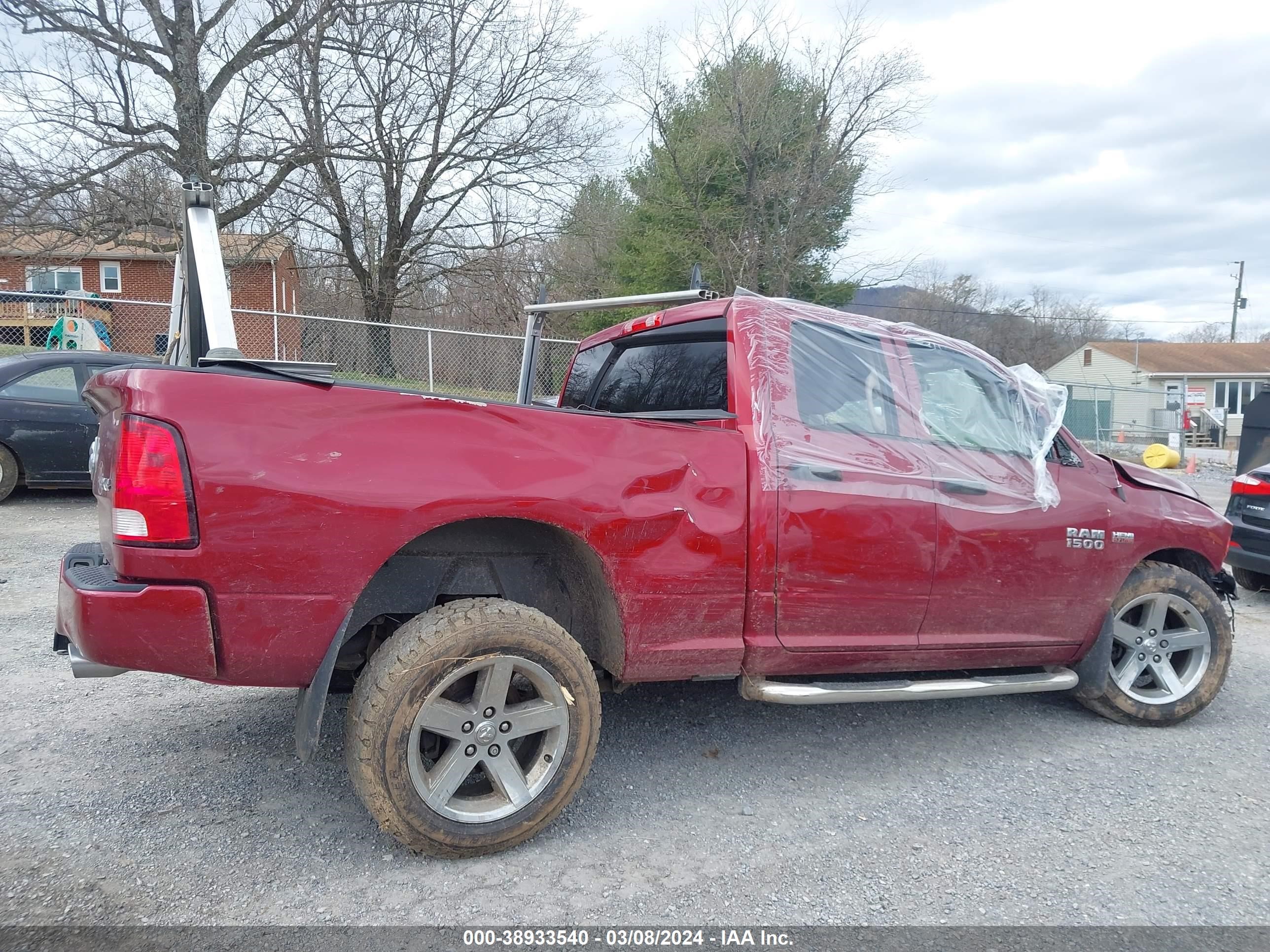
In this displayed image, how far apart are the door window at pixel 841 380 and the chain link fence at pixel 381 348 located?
391 inches

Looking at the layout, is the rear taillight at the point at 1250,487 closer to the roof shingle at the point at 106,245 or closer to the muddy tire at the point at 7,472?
the muddy tire at the point at 7,472

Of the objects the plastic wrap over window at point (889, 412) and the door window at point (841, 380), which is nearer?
the plastic wrap over window at point (889, 412)

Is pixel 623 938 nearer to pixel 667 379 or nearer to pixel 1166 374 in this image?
pixel 667 379

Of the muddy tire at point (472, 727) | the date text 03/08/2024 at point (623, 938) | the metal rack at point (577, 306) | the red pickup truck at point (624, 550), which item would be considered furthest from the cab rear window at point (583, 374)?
the date text 03/08/2024 at point (623, 938)

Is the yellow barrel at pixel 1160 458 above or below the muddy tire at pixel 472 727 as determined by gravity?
above

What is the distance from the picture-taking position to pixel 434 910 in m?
2.61

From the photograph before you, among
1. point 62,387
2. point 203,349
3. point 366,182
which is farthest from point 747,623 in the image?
point 366,182

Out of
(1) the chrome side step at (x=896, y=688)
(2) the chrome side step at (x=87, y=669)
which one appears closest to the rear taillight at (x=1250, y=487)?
(1) the chrome side step at (x=896, y=688)

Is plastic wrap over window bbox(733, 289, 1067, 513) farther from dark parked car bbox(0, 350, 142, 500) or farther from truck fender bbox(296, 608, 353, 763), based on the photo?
dark parked car bbox(0, 350, 142, 500)

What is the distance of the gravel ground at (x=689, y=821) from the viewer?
8.80ft

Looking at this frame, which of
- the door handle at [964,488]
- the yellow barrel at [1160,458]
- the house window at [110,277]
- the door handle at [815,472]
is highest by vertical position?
the house window at [110,277]

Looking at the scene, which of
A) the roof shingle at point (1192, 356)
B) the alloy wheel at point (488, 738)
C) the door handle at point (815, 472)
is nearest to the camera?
the alloy wheel at point (488, 738)

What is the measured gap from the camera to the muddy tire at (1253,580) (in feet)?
24.6

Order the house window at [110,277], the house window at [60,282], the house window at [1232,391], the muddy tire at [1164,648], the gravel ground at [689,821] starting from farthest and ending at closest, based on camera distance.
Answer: the house window at [1232,391] < the house window at [110,277] < the house window at [60,282] < the muddy tire at [1164,648] < the gravel ground at [689,821]
